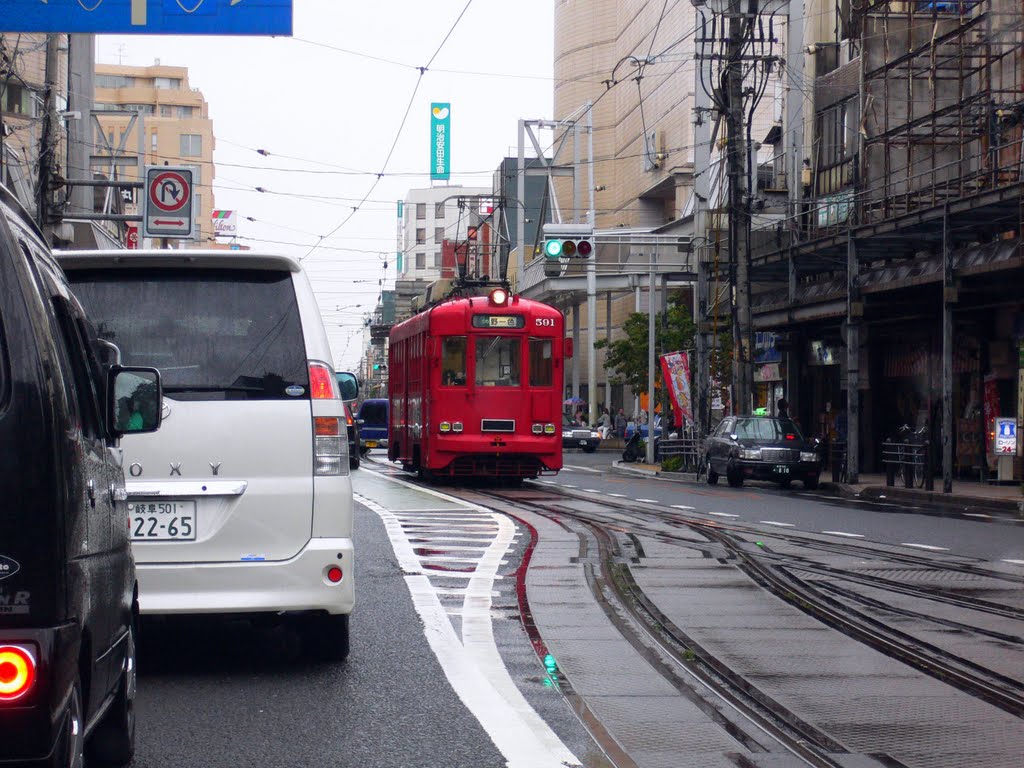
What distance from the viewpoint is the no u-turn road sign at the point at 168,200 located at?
27.8m

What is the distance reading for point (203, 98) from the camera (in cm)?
11419

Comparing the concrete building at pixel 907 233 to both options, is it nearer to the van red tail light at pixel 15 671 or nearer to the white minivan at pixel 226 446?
the white minivan at pixel 226 446

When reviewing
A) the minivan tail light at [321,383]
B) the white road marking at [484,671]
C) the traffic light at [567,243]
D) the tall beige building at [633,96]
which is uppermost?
the tall beige building at [633,96]

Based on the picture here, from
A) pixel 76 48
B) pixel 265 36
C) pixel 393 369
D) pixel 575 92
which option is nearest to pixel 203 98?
pixel 575 92

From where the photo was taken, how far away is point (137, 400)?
4867 millimetres

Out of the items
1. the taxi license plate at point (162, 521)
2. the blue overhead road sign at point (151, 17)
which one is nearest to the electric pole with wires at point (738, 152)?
the blue overhead road sign at point (151, 17)

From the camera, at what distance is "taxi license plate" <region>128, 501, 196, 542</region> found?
6.36 meters

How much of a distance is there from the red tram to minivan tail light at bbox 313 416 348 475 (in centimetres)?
1740

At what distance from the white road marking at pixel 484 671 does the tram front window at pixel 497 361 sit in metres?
12.2

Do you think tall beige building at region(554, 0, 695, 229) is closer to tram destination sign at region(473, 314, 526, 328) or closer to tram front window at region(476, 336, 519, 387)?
tram destination sign at region(473, 314, 526, 328)

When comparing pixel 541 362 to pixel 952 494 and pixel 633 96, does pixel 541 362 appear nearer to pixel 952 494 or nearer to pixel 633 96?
pixel 952 494

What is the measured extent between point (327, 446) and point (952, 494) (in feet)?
65.0

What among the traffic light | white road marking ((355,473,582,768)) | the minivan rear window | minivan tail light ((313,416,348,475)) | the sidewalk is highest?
the traffic light

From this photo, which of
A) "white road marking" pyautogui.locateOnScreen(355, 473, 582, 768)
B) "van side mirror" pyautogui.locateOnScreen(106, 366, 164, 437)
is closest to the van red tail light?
"van side mirror" pyautogui.locateOnScreen(106, 366, 164, 437)
